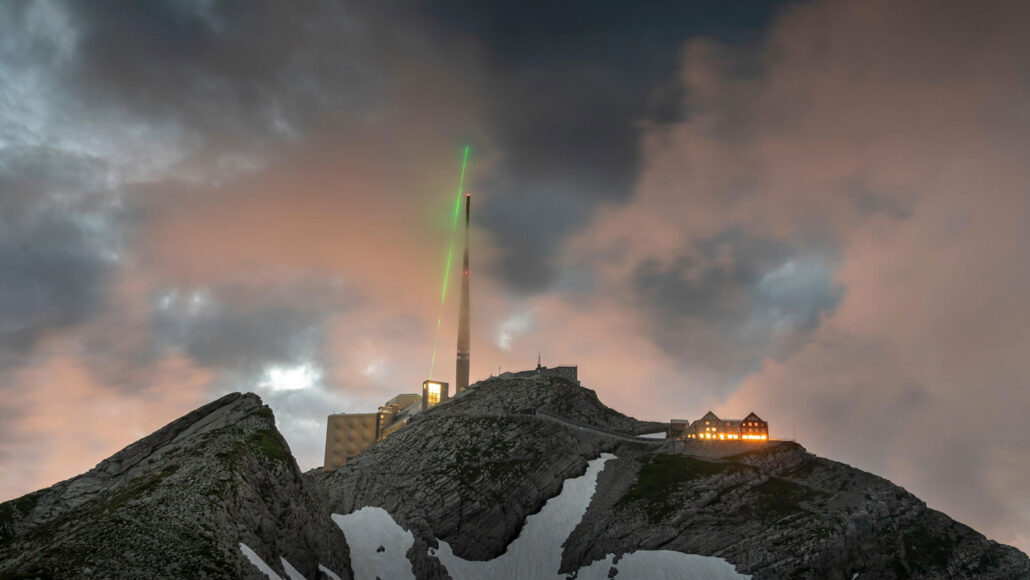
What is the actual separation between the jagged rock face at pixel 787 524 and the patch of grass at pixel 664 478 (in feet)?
0.69

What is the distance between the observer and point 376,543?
124 m

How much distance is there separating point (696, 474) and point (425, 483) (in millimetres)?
51553

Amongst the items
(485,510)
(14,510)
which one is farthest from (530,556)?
(14,510)

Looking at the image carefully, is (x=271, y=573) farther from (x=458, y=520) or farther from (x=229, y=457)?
(x=458, y=520)

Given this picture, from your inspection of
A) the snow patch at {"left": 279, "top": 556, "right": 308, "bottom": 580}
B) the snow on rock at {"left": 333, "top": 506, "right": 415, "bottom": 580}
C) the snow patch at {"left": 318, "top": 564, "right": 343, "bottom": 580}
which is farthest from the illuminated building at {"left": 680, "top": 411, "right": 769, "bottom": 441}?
the snow patch at {"left": 279, "top": 556, "right": 308, "bottom": 580}

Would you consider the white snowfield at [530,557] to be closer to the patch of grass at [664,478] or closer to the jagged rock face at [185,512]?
the patch of grass at [664,478]

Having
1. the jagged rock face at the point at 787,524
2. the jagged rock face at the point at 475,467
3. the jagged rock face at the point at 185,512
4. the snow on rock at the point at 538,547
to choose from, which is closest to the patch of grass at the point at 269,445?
the jagged rock face at the point at 185,512

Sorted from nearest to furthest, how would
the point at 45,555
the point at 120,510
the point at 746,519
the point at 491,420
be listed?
1. the point at 45,555
2. the point at 120,510
3. the point at 746,519
4. the point at 491,420

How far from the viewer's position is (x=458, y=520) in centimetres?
13588

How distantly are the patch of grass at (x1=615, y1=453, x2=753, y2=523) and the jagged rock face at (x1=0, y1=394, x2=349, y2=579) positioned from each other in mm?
54864

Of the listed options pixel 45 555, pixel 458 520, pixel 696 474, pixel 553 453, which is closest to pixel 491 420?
pixel 553 453

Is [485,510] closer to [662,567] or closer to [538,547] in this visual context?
[538,547]

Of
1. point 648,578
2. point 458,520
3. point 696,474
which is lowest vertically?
point 648,578

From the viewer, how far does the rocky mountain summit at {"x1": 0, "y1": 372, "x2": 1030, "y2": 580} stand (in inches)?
3191
